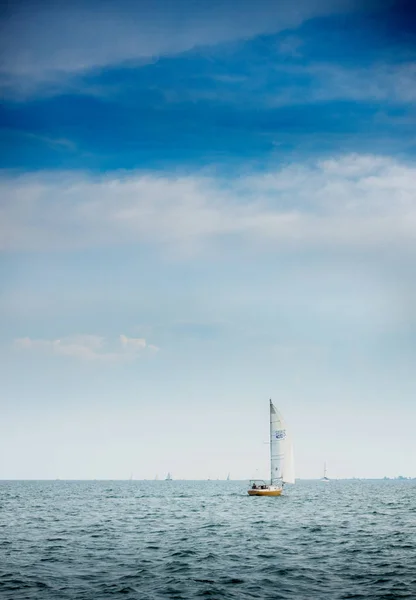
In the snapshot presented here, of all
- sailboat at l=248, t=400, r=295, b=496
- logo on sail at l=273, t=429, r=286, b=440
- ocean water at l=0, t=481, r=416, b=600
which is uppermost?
logo on sail at l=273, t=429, r=286, b=440

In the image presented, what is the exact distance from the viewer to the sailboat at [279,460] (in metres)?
98.5

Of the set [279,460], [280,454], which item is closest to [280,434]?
[280,454]

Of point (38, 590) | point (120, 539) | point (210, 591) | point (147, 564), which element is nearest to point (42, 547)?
point (120, 539)

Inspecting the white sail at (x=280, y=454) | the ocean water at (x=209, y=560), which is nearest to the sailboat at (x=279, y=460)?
the white sail at (x=280, y=454)

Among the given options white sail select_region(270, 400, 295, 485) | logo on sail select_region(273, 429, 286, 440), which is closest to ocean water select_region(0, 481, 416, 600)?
white sail select_region(270, 400, 295, 485)

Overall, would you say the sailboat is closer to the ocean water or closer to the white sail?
the white sail

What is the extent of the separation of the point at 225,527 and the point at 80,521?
1800 cm

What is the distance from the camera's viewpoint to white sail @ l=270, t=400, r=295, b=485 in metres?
98.5

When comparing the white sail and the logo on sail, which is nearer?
the white sail

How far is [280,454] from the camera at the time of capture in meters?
98.7

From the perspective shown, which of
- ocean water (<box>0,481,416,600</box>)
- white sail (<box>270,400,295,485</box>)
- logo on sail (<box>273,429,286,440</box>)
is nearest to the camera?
ocean water (<box>0,481,416,600</box>)

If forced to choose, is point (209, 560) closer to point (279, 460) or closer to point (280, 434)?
point (279, 460)

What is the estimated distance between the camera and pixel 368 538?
45.1m

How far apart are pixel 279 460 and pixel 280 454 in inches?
44.3
